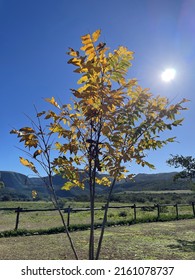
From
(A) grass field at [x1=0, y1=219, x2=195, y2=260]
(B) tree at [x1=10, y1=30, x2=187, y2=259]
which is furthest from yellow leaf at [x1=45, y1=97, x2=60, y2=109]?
(A) grass field at [x1=0, y1=219, x2=195, y2=260]

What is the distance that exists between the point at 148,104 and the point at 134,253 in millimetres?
6424

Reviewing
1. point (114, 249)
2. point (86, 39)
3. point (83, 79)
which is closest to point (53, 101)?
point (83, 79)

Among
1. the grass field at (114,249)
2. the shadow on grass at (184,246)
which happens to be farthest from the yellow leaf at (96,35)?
the shadow on grass at (184,246)

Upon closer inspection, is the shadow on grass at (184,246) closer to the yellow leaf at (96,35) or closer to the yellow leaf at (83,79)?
the yellow leaf at (83,79)

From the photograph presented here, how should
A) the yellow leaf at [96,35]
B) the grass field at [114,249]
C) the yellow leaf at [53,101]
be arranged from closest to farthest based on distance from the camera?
1. the yellow leaf at [96,35]
2. the yellow leaf at [53,101]
3. the grass field at [114,249]

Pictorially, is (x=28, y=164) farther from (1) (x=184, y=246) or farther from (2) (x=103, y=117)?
(1) (x=184, y=246)

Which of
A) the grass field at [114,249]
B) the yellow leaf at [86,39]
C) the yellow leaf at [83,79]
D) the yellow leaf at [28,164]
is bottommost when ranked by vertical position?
the grass field at [114,249]

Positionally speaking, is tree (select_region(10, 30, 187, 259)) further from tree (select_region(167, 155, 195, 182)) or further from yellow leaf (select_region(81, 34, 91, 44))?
tree (select_region(167, 155, 195, 182))

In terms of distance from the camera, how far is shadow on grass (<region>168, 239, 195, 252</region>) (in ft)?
32.2

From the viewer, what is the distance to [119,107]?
3771mm

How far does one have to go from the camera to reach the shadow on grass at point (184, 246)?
980cm

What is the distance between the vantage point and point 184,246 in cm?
1044
